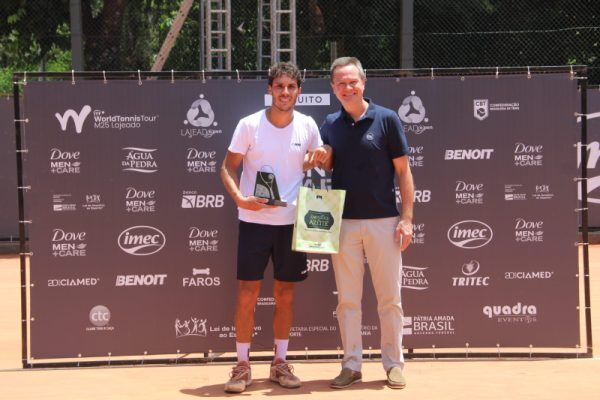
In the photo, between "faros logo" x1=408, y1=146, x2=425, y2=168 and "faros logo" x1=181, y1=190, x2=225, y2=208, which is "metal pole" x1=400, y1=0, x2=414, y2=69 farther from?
"faros logo" x1=181, y1=190, x2=225, y2=208

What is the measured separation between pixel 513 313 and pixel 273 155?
231cm

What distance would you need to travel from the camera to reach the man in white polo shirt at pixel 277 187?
660 centimetres

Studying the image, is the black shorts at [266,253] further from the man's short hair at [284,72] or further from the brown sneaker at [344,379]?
the man's short hair at [284,72]

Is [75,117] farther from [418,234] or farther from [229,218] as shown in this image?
[418,234]

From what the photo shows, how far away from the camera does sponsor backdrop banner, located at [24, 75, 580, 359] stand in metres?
7.30

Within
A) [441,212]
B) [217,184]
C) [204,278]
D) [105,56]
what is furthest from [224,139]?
[105,56]

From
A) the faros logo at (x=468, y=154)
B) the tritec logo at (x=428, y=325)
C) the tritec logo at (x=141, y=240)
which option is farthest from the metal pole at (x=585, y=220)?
the tritec logo at (x=141, y=240)

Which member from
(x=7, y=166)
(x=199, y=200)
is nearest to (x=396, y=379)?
(x=199, y=200)

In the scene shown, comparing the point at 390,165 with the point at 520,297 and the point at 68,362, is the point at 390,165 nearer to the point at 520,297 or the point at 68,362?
the point at 520,297

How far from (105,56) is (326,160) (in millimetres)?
11139

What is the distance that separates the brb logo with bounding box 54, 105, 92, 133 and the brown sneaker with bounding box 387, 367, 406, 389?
2873 millimetres

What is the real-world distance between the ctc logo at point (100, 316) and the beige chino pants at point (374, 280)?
181 cm

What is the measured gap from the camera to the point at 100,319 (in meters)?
7.36

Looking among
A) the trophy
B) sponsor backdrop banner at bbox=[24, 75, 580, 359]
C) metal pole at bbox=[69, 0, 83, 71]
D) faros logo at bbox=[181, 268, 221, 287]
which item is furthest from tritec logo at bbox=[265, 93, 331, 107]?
metal pole at bbox=[69, 0, 83, 71]
